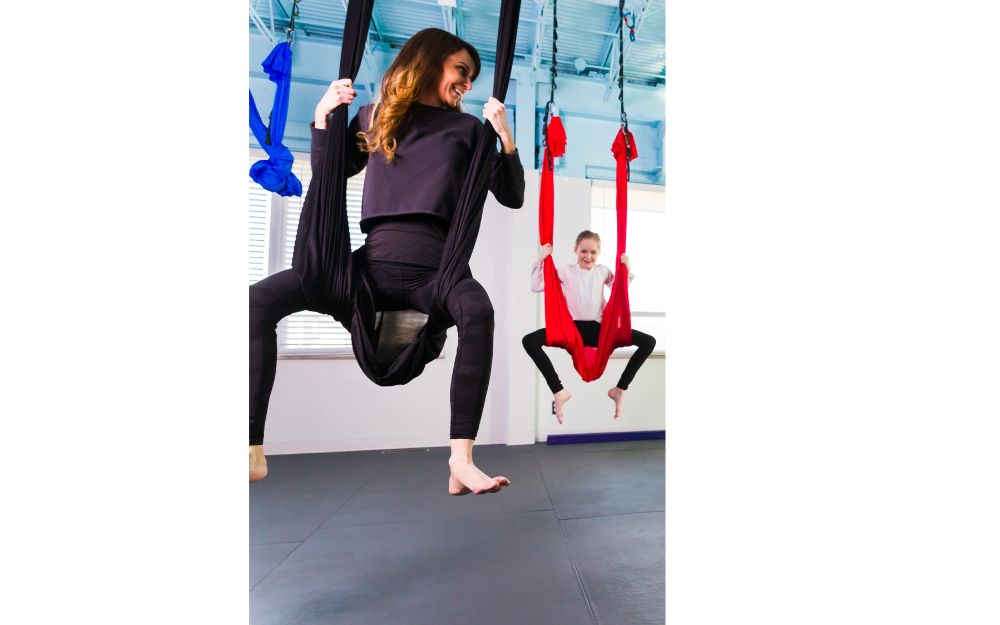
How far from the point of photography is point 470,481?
2.06 feet

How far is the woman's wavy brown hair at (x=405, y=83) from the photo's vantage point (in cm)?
69

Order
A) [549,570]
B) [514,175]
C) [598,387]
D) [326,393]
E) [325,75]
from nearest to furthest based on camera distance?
[514,175], [549,570], [326,393], [598,387], [325,75]

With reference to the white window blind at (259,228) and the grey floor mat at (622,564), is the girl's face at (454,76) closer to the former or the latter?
the white window blind at (259,228)

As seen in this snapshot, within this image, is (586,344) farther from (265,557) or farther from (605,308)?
(265,557)

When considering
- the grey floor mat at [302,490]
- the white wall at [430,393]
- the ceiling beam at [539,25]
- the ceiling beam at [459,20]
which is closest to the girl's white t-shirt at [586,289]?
the white wall at [430,393]

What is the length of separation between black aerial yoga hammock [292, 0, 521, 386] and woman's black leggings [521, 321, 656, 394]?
16.4 inches

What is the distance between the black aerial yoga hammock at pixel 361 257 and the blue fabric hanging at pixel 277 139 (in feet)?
0.22

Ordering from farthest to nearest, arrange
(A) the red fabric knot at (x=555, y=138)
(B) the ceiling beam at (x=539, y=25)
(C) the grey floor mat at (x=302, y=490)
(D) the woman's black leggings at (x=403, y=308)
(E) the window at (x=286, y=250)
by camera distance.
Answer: (B) the ceiling beam at (x=539, y=25) → (C) the grey floor mat at (x=302, y=490) → (A) the red fabric knot at (x=555, y=138) → (E) the window at (x=286, y=250) → (D) the woman's black leggings at (x=403, y=308)

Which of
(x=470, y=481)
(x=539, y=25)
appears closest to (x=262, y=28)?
(x=539, y=25)

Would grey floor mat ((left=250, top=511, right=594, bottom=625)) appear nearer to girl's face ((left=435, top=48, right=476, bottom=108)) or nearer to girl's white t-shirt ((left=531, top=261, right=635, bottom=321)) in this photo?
girl's white t-shirt ((left=531, top=261, right=635, bottom=321))
